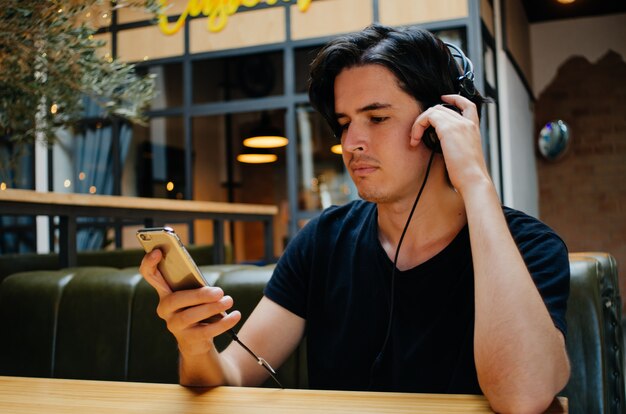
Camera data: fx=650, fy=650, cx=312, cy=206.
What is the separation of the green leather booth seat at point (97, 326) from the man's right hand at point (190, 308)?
517 millimetres

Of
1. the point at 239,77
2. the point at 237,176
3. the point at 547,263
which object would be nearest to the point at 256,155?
the point at 237,176

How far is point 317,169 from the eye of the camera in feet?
23.8

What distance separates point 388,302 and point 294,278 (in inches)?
9.5

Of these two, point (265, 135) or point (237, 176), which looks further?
point (237, 176)

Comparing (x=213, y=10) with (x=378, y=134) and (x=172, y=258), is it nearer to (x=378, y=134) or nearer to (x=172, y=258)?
(x=378, y=134)

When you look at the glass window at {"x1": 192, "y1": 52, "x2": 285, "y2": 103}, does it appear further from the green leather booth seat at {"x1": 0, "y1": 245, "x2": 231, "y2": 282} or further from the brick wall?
the brick wall

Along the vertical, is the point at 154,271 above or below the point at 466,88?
below

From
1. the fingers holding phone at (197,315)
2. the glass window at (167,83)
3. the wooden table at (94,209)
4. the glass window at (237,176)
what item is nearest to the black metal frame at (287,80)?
the glass window at (167,83)

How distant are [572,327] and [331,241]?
551 mm

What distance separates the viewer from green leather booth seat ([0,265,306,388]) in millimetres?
1671

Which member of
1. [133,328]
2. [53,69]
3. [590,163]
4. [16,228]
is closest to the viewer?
[133,328]

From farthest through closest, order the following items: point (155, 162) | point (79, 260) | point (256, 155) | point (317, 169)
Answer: point (256, 155), point (155, 162), point (317, 169), point (79, 260)

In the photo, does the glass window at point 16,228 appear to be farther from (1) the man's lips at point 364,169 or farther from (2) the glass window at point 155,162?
(1) the man's lips at point 364,169

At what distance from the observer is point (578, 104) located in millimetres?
8312
